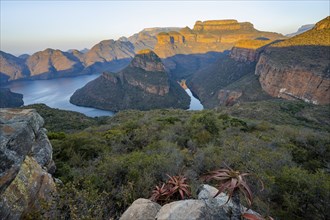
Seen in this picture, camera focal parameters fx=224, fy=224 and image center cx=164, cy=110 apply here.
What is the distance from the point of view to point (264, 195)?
6.80 m

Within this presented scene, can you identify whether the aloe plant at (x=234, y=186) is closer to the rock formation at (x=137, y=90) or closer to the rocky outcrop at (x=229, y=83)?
the rocky outcrop at (x=229, y=83)

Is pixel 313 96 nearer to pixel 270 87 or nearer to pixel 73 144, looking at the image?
pixel 270 87

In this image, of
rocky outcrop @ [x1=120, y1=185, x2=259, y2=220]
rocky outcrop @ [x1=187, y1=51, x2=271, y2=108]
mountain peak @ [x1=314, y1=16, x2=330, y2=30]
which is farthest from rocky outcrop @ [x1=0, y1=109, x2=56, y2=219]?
mountain peak @ [x1=314, y1=16, x2=330, y2=30]

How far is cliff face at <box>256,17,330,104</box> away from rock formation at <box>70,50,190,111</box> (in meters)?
41.4

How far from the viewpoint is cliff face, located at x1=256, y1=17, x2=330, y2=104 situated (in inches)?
2253

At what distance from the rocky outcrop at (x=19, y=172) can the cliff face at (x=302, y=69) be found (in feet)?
219

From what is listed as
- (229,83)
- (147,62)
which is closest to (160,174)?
(229,83)

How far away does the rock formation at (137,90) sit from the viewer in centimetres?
10636

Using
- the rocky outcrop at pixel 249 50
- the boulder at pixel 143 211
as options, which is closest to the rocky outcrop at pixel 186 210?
the boulder at pixel 143 211

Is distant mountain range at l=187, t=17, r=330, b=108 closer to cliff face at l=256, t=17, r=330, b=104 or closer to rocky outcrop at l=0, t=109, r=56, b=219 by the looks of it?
cliff face at l=256, t=17, r=330, b=104

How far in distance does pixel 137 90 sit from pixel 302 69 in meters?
73.3

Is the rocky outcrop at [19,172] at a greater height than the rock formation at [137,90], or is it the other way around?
the rocky outcrop at [19,172]

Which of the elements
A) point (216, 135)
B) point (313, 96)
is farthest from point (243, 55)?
point (216, 135)

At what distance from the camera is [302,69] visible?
6181 cm
